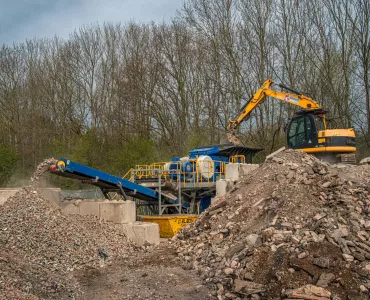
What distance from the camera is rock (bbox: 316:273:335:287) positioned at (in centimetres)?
598

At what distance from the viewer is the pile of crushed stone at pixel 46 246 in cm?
641

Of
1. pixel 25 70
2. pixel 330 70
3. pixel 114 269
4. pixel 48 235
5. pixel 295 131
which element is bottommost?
pixel 114 269

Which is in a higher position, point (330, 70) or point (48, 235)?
point (330, 70)

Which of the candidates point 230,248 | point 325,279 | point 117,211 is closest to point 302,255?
point 325,279

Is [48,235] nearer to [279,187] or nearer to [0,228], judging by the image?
[0,228]

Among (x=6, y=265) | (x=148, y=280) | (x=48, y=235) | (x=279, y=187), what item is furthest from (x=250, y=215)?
(x=6, y=265)

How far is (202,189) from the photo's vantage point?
13.6m

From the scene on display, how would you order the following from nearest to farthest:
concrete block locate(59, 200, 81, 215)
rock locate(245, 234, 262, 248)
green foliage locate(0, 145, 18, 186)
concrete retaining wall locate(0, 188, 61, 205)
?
rock locate(245, 234, 262, 248) < concrete retaining wall locate(0, 188, 61, 205) < concrete block locate(59, 200, 81, 215) < green foliage locate(0, 145, 18, 186)

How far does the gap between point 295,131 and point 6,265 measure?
1032 cm

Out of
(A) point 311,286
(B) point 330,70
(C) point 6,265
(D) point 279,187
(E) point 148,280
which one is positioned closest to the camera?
(A) point 311,286

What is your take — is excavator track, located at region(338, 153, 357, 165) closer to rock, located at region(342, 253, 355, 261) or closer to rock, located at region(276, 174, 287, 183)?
rock, located at region(276, 174, 287, 183)

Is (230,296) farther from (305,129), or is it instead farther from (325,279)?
(305,129)

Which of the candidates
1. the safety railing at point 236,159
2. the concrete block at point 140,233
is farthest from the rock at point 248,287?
the safety railing at point 236,159

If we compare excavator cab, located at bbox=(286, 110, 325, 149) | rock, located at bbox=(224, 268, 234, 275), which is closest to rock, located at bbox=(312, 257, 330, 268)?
rock, located at bbox=(224, 268, 234, 275)
